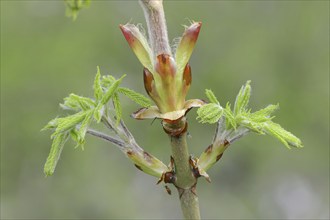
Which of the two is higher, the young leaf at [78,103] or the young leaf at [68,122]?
the young leaf at [78,103]

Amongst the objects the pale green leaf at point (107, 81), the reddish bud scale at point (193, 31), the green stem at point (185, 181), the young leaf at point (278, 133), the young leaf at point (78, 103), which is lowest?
the green stem at point (185, 181)

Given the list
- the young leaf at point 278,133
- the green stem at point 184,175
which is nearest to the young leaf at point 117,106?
the green stem at point 184,175

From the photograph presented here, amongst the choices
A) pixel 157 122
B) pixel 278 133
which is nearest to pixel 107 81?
pixel 278 133

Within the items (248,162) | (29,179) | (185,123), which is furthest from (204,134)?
(185,123)

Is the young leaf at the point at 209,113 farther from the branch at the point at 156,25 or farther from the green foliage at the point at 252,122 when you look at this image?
the branch at the point at 156,25

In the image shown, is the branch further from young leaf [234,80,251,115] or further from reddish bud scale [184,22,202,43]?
young leaf [234,80,251,115]

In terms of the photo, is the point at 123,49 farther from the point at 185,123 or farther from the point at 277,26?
the point at 185,123

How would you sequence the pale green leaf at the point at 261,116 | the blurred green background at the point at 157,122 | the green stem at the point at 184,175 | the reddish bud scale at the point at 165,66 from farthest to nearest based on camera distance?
the blurred green background at the point at 157,122 < the pale green leaf at the point at 261,116 < the green stem at the point at 184,175 < the reddish bud scale at the point at 165,66
